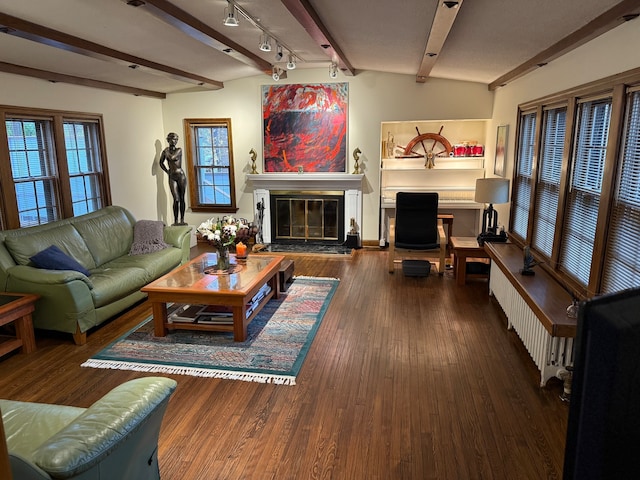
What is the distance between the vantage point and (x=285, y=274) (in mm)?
4957

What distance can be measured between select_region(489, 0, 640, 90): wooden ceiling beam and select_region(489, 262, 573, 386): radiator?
1867 mm

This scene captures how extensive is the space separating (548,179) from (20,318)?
4.58 metres

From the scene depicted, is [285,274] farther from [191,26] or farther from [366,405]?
[191,26]

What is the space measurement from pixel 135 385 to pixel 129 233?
151 inches

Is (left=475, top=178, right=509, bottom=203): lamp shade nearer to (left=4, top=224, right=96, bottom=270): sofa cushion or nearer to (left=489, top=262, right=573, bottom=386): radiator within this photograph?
(left=489, top=262, right=573, bottom=386): radiator

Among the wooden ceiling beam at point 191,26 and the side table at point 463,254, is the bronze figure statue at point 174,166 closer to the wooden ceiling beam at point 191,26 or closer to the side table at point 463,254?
the wooden ceiling beam at point 191,26

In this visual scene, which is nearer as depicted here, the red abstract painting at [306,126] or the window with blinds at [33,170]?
the window with blinds at [33,170]

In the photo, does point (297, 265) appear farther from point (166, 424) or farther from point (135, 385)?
point (135, 385)

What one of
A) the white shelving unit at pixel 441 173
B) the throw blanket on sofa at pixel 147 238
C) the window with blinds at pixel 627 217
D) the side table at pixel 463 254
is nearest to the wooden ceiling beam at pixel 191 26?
the throw blanket on sofa at pixel 147 238

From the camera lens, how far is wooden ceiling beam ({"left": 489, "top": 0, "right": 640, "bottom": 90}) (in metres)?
2.41

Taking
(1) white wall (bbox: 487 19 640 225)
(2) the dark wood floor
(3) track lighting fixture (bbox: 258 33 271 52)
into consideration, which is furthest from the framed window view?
(3) track lighting fixture (bbox: 258 33 271 52)

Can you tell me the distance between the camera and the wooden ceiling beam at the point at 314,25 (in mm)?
3127

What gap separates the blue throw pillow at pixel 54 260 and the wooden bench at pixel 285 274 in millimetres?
1923

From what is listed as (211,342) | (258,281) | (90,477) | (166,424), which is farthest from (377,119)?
(90,477)
